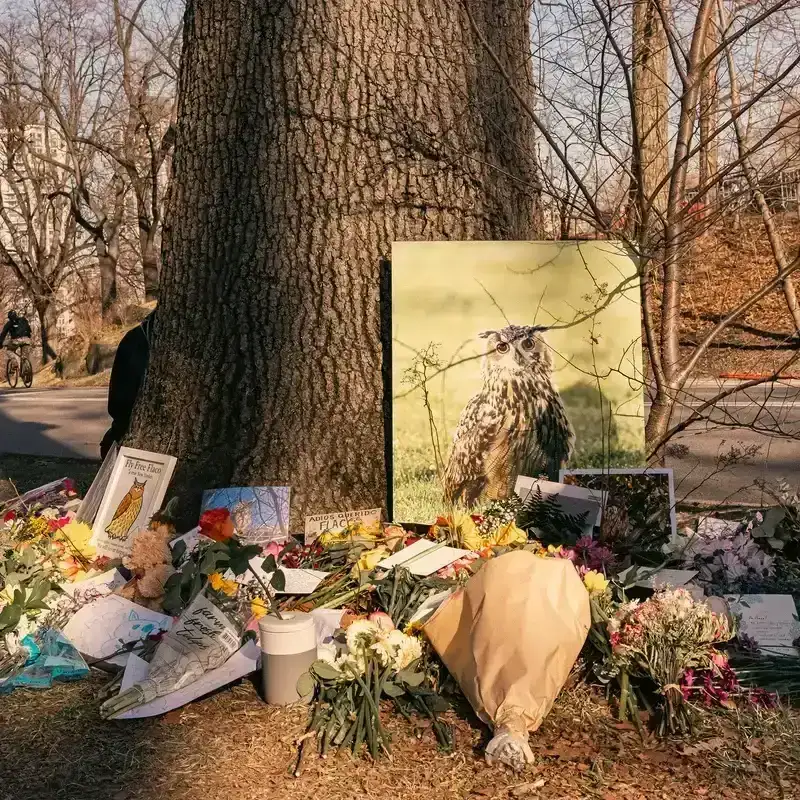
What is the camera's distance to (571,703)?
271 centimetres

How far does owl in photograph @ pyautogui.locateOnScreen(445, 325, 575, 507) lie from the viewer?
3.90 meters

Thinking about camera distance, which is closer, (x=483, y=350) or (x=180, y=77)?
(x=483, y=350)

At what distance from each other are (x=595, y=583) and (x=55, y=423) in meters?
10.6

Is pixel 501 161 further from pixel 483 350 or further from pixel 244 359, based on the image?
pixel 244 359

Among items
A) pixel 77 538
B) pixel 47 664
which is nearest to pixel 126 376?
pixel 77 538

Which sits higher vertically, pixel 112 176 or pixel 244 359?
pixel 112 176

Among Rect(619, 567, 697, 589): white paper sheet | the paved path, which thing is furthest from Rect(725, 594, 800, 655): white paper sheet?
the paved path

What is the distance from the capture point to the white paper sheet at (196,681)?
8.89 ft

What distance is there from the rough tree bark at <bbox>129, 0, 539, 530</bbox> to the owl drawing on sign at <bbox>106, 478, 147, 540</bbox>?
233mm

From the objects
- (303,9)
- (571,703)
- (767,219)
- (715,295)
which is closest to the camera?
(571,703)

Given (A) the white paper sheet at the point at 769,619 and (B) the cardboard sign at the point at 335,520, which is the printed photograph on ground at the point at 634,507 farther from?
(B) the cardboard sign at the point at 335,520

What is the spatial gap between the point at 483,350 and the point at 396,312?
39cm

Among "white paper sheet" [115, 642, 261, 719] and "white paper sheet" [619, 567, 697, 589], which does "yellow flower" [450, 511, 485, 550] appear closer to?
"white paper sheet" [619, 567, 697, 589]

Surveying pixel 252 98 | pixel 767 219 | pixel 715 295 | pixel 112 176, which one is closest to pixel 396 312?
pixel 252 98
